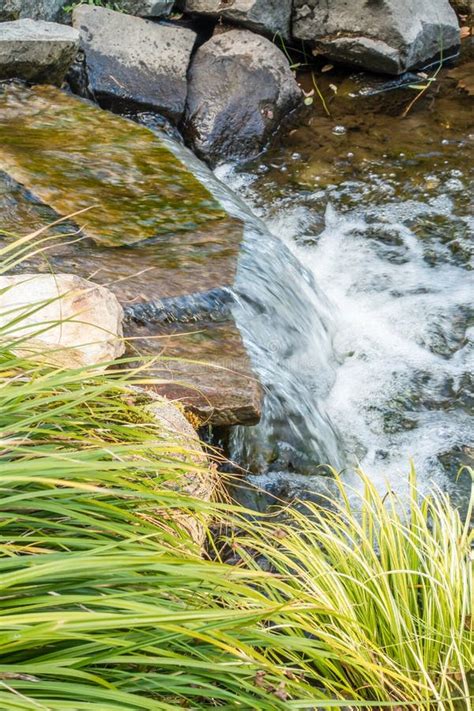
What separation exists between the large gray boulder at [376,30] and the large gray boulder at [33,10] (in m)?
2.17

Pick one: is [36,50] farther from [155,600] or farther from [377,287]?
[155,600]

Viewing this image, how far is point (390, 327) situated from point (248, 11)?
376 cm

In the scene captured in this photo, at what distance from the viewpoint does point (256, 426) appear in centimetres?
365

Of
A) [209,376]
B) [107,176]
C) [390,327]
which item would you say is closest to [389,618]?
[209,376]

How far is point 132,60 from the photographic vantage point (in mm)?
6938

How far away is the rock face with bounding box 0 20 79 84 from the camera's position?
20.0 feet

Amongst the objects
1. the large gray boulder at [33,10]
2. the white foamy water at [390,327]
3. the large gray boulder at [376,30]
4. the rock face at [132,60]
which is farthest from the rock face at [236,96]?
the large gray boulder at [33,10]

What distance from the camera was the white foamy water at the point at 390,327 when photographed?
14.2 ft

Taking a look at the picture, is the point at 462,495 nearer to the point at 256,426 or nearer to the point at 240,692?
the point at 256,426

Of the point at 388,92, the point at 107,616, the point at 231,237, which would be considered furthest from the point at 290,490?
the point at 388,92

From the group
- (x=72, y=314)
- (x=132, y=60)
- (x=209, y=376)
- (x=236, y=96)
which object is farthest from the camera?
(x=236, y=96)

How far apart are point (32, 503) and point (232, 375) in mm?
1647

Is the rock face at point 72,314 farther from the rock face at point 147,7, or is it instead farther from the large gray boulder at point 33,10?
the rock face at point 147,7

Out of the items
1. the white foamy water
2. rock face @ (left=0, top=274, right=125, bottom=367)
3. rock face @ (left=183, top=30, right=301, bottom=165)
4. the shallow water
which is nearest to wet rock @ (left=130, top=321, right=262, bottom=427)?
rock face @ (left=0, top=274, right=125, bottom=367)
